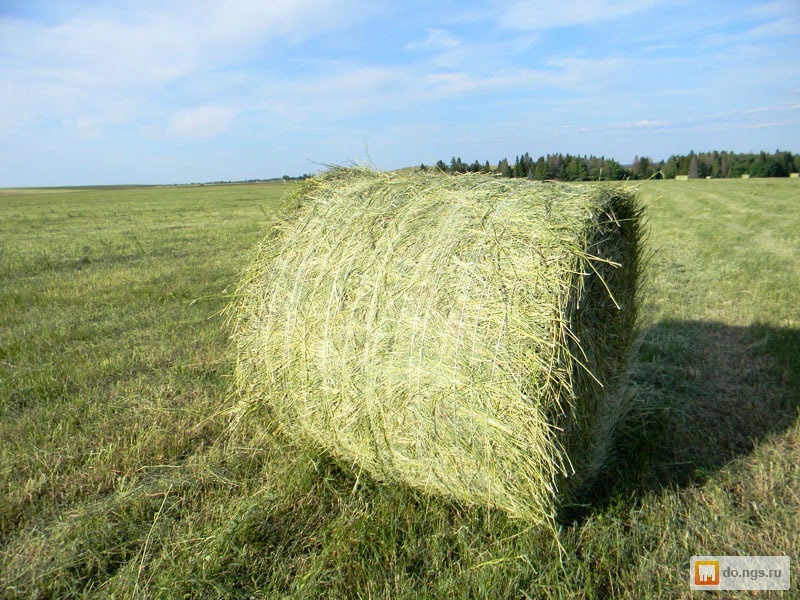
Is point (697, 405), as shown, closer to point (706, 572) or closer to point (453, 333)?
point (706, 572)

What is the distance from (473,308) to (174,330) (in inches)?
188

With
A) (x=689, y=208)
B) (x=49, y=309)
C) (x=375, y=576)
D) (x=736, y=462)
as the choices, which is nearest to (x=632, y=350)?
(x=736, y=462)

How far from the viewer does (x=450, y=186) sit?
3.59m

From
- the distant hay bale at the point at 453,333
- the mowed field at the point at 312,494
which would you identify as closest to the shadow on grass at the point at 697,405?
the mowed field at the point at 312,494

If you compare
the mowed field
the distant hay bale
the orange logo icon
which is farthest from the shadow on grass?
the orange logo icon

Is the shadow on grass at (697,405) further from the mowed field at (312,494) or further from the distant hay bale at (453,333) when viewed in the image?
the distant hay bale at (453,333)

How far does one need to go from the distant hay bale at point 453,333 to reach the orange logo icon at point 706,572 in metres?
0.72

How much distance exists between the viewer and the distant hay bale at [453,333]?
2.75 meters
